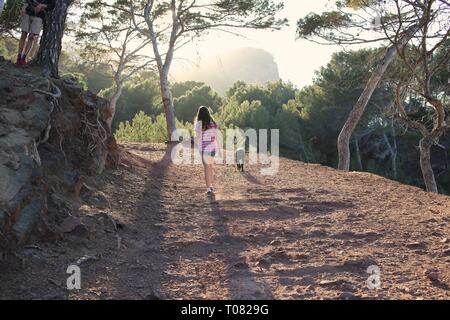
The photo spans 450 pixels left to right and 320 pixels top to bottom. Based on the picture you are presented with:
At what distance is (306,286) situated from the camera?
3.31 meters

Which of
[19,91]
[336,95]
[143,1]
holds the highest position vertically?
[143,1]

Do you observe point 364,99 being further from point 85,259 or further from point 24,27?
point 85,259

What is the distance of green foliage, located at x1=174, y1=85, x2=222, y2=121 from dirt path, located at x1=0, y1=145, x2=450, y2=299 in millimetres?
27268

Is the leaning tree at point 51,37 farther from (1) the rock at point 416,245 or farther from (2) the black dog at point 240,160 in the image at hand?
(1) the rock at point 416,245

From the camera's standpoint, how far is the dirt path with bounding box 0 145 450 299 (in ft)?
10.6

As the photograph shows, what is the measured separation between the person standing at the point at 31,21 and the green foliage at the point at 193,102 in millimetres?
26442

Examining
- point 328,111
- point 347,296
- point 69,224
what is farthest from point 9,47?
point 347,296

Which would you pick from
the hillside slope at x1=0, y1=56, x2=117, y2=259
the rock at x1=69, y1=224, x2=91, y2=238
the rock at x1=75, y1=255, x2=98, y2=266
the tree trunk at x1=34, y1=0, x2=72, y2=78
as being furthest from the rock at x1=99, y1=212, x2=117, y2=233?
the tree trunk at x1=34, y1=0, x2=72, y2=78

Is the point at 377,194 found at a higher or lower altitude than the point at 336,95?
Answer: lower

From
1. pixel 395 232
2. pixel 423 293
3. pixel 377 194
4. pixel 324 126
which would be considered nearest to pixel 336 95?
pixel 324 126

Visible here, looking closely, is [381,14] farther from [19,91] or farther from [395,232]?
[19,91]

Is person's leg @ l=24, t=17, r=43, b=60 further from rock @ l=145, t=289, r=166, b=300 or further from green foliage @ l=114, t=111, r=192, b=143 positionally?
green foliage @ l=114, t=111, r=192, b=143

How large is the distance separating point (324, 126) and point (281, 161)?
50.9 feet

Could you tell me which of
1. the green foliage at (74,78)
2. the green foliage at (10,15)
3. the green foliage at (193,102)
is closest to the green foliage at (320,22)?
the green foliage at (74,78)
